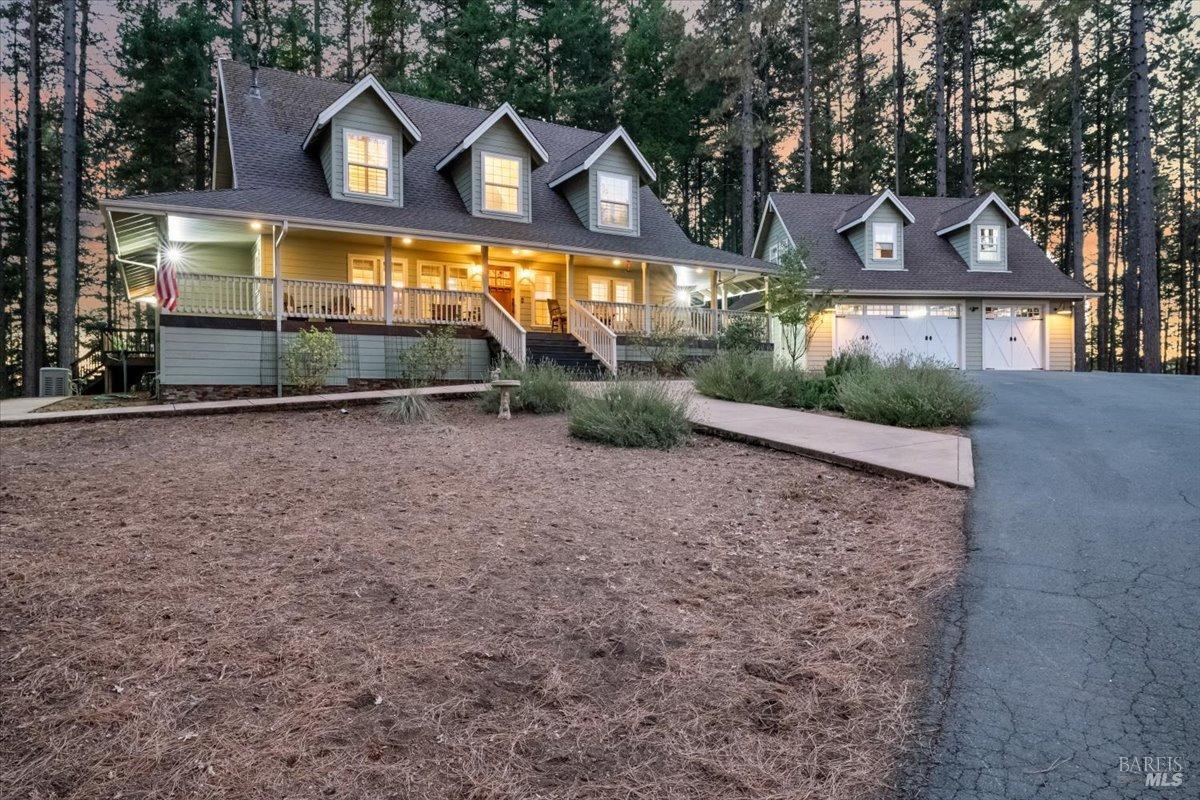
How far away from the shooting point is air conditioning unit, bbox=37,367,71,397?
15602 mm

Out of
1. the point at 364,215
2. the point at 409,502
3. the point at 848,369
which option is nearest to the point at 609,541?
the point at 409,502

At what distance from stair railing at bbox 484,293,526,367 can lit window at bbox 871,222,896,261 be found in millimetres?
14886

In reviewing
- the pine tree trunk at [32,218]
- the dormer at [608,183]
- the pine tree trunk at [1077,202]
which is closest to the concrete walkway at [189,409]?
the dormer at [608,183]

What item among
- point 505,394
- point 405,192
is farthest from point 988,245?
point 505,394

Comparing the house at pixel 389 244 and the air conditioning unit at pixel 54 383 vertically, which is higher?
the house at pixel 389 244

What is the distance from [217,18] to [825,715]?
1199 inches

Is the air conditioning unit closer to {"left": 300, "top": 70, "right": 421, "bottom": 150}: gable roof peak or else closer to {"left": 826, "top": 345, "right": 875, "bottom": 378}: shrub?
{"left": 300, "top": 70, "right": 421, "bottom": 150}: gable roof peak

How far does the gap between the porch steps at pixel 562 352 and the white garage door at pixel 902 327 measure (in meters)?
11.1

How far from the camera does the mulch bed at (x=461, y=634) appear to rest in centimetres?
210

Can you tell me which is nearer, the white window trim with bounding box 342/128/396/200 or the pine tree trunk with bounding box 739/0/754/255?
the white window trim with bounding box 342/128/396/200

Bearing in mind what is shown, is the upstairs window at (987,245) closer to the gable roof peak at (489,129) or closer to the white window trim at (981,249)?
the white window trim at (981,249)

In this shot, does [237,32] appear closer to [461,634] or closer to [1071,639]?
[461,634]

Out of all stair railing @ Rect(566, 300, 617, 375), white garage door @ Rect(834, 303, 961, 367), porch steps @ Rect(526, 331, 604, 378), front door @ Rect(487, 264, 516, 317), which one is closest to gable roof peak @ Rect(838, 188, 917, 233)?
white garage door @ Rect(834, 303, 961, 367)

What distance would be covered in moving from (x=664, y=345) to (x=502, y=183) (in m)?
6.00
